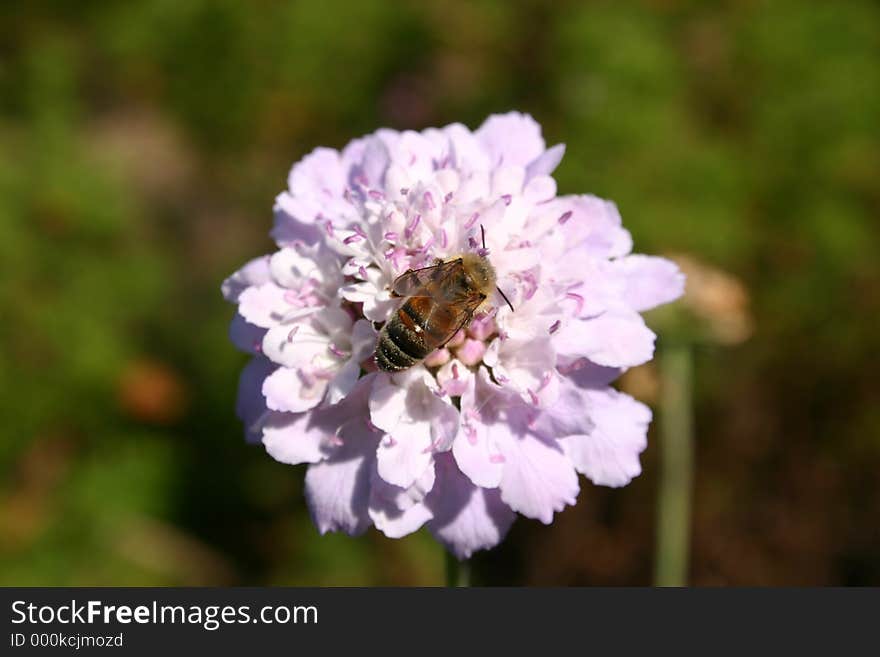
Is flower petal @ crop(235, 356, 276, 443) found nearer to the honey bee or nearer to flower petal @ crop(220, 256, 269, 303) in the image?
flower petal @ crop(220, 256, 269, 303)

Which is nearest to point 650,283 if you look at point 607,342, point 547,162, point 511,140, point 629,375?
point 607,342

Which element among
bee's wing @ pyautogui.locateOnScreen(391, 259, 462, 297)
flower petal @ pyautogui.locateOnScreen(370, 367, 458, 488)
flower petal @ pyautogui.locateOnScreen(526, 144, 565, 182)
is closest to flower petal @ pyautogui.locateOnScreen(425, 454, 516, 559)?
flower petal @ pyautogui.locateOnScreen(370, 367, 458, 488)

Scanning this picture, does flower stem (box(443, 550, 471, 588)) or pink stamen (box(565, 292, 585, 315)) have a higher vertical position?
pink stamen (box(565, 292, 585, 315))

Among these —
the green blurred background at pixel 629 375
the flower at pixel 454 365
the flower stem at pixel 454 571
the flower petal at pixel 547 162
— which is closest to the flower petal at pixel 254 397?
the flower at pixel 454 365

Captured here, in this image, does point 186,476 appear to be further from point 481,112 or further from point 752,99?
point 752,99

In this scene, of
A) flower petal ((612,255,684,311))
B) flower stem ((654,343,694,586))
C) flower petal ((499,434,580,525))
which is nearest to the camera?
flower petal ((499,434,580,525))

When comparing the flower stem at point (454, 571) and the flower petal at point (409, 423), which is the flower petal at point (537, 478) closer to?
the flower petal at point (409, 423)
